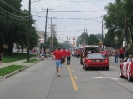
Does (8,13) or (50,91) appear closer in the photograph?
(50,91)

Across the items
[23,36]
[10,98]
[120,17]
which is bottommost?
[10,98]

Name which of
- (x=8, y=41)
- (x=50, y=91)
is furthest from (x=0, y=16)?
(x=50, y=91)

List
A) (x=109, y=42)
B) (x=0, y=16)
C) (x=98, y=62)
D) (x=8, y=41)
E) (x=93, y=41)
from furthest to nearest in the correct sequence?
1. (x=93, y=41)
2. (x=109, y=42)
3. (x=8, y=41)
4. (x=0, y=16)
5. (x=98, y=62)

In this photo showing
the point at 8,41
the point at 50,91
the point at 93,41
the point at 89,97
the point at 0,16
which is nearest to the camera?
the point at 89,97

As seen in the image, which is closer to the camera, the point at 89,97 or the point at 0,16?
the point at 89,97

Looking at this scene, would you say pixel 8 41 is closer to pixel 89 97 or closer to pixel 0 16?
pixel 0 16

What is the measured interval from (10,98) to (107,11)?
6273cm

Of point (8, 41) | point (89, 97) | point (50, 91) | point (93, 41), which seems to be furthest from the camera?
point (93, 41)

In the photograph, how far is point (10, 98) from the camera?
1055 cm

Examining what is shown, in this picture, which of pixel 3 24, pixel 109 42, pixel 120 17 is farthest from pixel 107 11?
pixel 109 42

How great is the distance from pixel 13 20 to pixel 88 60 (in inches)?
1440

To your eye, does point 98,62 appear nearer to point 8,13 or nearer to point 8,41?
point 8,13

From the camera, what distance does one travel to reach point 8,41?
65.4 m

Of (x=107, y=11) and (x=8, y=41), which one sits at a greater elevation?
(x=107, y=11)
